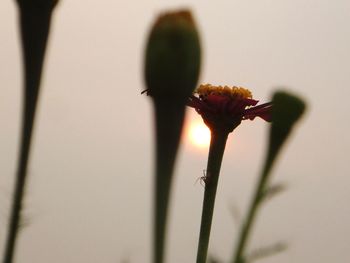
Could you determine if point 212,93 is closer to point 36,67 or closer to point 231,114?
point 231,114

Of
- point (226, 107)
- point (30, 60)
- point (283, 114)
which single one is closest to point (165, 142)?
point (30, 60)

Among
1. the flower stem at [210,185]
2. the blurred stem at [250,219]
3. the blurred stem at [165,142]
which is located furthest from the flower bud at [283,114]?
the flower stem at [210,185]

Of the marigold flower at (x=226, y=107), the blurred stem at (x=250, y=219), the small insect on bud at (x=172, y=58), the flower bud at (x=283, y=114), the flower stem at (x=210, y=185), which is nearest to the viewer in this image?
the small insect on bud at (x=172, y=58)

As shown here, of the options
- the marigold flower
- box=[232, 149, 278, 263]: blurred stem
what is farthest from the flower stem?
box=[232, 149, 278, 263]: blurred stem

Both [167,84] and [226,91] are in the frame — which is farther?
[226,91]

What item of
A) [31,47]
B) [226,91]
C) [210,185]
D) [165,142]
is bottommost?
[210,185]

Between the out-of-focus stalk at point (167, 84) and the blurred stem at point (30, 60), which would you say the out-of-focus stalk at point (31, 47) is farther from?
the out-of-focus stalk at point (167, 84)

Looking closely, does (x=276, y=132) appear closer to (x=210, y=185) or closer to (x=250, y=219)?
(x=250, y=219)
